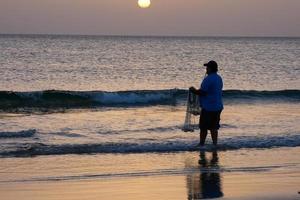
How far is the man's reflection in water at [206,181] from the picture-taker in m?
8.86

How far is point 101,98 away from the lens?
26.1m

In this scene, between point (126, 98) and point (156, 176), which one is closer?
point (156, 176)

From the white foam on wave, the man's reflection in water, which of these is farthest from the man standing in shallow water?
the white foam on wave

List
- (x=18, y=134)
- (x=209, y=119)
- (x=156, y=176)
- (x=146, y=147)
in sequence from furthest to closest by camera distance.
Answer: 1. (x=18, y=134)
2. (x=146, y=147)
3. (x=209, y=119)
4. (x=156, y=176)

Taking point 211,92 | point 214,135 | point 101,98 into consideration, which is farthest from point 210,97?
point 101,98

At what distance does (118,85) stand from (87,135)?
17.6 meters

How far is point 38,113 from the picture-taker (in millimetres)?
21125

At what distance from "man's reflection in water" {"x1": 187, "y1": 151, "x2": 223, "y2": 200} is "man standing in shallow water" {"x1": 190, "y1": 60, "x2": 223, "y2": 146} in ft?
3.12

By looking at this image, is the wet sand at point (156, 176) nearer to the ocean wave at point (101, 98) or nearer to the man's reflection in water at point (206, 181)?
the man's reflection in water at point (206, 181)

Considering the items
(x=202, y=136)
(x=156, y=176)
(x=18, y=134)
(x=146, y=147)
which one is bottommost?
(x=156, y=176)

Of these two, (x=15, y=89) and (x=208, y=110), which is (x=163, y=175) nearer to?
(x=208, y=110)

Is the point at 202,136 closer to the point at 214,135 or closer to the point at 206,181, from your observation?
the point at 214,135

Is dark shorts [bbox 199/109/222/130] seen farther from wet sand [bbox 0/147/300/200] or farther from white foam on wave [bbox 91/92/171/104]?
white foam on wave [bbox 91/92/171/104]

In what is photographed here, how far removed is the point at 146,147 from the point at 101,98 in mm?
12859
